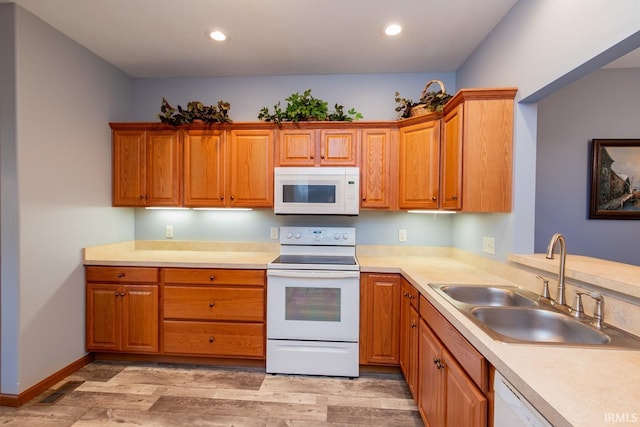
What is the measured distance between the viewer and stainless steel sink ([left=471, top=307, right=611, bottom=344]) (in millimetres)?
1213

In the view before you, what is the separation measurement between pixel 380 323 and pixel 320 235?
94 cm

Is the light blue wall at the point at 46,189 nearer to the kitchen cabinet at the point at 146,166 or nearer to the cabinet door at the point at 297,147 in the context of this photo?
the kitchen cabinet at the point at 146,166

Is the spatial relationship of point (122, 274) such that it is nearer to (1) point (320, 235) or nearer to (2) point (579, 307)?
(1) point (320, 235)

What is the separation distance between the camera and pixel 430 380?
153cm

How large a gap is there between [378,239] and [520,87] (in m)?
1.63

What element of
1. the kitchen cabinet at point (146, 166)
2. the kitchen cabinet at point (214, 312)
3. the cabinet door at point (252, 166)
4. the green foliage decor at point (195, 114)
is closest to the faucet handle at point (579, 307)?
the kitchen cabinet at point (214, 312)

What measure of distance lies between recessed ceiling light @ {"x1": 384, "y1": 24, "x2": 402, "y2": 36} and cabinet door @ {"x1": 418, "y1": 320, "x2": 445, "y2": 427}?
2052 millimetres

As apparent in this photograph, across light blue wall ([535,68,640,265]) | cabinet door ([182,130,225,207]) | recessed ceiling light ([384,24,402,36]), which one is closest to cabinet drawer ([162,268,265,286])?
cabinet door ([182,130,225,207])

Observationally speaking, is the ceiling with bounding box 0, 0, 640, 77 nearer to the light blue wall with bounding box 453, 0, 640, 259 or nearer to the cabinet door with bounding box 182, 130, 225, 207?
the light blue wall with bounding box 453, 0, 640, 259

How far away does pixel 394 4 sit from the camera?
71.7 inches

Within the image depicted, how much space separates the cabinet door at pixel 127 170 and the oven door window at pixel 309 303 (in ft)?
5.57

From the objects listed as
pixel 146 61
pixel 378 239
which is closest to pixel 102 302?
pixel 146 61

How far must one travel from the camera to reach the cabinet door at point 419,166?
7.29ft

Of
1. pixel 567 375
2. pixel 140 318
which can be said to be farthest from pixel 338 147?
pixel 140 318
